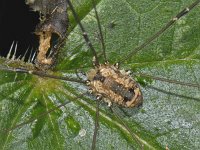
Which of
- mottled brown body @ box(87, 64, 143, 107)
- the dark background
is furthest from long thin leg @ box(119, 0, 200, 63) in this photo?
the dark background

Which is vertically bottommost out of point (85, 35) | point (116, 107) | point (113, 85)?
point (116, 107)

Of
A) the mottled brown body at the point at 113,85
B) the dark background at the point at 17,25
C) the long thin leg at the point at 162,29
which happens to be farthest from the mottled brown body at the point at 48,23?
the long thin leg at the point at 162,29

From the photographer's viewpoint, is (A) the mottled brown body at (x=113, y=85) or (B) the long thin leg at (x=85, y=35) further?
(A) the mottled brown body at (x=113, y=85)

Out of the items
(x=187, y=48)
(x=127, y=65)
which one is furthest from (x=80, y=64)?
(x=187, y=48)

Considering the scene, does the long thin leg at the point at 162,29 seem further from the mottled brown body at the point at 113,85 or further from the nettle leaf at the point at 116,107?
the mottled brown body at the point at 113,85

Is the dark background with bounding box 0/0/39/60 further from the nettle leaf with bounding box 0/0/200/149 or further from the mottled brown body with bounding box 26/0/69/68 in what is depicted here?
the nettle leaf with bounding box 0/0/200/149

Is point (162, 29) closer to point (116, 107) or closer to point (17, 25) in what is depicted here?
point (116, 107)

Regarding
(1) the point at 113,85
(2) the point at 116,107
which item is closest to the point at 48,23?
(1) the point at 113,85
